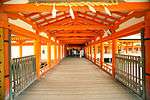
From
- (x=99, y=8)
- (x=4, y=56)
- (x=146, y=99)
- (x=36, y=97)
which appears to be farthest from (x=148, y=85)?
(x=4, y=56)

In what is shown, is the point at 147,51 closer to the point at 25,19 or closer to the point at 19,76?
the point at 19,76

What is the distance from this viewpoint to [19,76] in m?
6.54

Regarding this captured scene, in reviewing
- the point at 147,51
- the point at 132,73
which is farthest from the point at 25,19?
the point at 147,51

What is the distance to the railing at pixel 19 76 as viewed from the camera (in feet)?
19.3

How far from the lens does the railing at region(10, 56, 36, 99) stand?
5879 mm

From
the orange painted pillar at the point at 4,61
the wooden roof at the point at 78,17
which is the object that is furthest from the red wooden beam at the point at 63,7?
the orange painted pillar at the point at 4,61

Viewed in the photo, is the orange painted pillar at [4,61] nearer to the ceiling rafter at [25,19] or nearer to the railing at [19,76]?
the railing at [19,76]

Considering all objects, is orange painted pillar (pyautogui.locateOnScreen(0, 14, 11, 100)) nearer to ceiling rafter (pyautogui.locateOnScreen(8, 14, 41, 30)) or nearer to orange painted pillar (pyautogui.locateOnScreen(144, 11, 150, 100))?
ceiling rafter (pyautogui.locateOnScreen(8, 14, 41, 30))

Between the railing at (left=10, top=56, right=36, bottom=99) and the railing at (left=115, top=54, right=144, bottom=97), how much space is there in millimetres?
3147

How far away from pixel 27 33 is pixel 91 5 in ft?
9.86

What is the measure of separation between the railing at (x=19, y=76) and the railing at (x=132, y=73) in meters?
3.15

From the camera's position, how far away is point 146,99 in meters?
5.44

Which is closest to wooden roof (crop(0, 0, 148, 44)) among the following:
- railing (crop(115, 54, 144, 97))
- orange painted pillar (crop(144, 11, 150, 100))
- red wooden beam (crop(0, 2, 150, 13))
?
red wooden beam (crop(0, 2, 150, 13))

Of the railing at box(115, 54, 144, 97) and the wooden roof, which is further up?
the wooden roof
